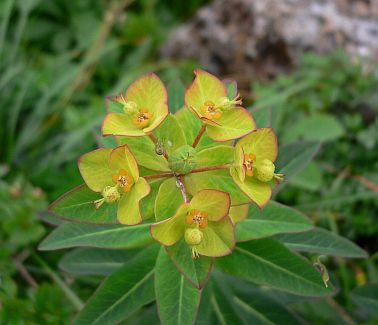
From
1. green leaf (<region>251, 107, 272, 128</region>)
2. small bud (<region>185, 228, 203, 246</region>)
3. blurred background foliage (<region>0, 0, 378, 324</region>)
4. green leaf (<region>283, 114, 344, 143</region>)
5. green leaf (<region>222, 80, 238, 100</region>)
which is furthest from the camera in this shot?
green leaf (<region>283, 114, 344, 143</region>)

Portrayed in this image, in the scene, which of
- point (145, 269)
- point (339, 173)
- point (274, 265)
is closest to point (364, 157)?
point (339, 173)

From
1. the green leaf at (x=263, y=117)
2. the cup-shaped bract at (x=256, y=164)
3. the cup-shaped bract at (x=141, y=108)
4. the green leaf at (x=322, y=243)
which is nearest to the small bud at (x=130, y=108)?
the cup-shaped bract at (x=141, y=108)

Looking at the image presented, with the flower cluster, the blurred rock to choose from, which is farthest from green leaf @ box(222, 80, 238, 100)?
the blurred rock

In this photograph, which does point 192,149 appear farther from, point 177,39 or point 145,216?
point 177,39

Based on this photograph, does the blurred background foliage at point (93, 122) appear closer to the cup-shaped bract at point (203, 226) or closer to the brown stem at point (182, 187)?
the brown stem at point (182, 187)

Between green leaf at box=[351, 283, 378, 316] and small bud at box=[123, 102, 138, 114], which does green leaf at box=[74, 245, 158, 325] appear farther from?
green leaf at box=[351, 283, 378, 316]

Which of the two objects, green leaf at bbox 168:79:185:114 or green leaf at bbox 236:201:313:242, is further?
green leaf at bbox 168:79:185:114

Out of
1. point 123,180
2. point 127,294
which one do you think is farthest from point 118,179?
point 127,294
